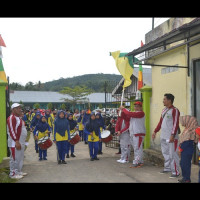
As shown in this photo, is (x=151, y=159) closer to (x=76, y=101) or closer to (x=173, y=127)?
(x=173, y=127)

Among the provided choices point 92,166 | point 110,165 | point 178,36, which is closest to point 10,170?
point 92,166

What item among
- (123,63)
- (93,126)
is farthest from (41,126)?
(123,63)

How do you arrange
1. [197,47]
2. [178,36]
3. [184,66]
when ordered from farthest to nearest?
[184,66] < [197,47] < [178,36]

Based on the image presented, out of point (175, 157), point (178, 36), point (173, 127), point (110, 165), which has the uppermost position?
point (178, 36)

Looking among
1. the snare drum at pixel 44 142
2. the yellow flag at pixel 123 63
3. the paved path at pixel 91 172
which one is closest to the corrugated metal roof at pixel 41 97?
the snare drum at pixel 44 142

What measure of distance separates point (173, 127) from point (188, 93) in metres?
1.72

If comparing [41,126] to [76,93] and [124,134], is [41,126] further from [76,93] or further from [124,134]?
[76,93]

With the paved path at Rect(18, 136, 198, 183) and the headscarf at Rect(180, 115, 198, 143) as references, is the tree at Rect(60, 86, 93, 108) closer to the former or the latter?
the paved path at Rect(18, 136, 198, 183)

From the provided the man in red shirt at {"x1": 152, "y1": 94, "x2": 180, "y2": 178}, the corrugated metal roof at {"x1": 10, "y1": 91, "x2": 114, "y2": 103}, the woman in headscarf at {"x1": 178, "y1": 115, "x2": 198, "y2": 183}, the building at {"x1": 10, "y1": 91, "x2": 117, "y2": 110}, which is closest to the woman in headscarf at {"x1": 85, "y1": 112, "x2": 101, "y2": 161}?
the man in red shirt at {"x1": 152, "y1": 94, "x2": 180, "y2": 178}

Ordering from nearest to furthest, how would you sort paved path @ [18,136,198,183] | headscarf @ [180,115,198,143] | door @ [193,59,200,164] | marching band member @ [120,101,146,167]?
headscarf @ [180,115,198,143], paved path @ [18,136,198,183], door @ [193,59,200,164], marching band member @ [120,101,146,167]

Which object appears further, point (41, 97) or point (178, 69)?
point (41, 97)

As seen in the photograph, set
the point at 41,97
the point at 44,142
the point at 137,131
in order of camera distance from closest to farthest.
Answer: the point at 137,131
the point at 44,142
the point at 41,97

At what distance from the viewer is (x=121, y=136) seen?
8500mm

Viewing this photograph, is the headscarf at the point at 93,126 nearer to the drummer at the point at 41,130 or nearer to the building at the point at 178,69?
the drummer at the point at 41,130
